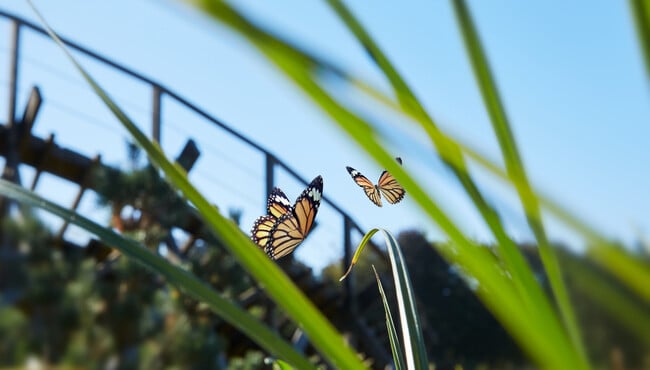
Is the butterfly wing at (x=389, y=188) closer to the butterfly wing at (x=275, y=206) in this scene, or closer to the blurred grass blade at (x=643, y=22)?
the butterfly wing at (x=275, y=206)

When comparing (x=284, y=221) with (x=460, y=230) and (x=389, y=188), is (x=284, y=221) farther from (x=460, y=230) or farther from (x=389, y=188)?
(x=460, y=230)

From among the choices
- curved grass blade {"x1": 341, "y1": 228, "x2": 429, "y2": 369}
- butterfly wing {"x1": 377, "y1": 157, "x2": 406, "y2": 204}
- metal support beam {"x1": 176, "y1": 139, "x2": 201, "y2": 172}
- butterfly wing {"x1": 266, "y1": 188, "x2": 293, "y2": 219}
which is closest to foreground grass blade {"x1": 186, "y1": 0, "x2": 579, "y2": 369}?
curved grass blade {"x1": 341, "y1": 228, "x2": 429, "y2": 369}

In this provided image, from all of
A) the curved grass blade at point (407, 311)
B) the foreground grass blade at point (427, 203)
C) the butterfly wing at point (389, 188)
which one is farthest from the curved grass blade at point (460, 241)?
the butterfly wing at point (389, 188)

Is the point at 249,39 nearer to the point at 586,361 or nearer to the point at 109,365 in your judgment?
the point at 586,361

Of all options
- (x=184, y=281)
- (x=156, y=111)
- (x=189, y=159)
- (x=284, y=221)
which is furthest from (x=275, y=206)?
(x=156, y=111)

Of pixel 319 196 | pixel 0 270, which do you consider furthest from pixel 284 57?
pixel 0 270

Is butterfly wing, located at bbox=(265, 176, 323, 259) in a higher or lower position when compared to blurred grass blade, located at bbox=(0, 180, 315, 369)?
higher

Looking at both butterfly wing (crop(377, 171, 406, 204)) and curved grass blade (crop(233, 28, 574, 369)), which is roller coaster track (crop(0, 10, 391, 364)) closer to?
butterfly wing (crop(377, 171, 406, 204))
